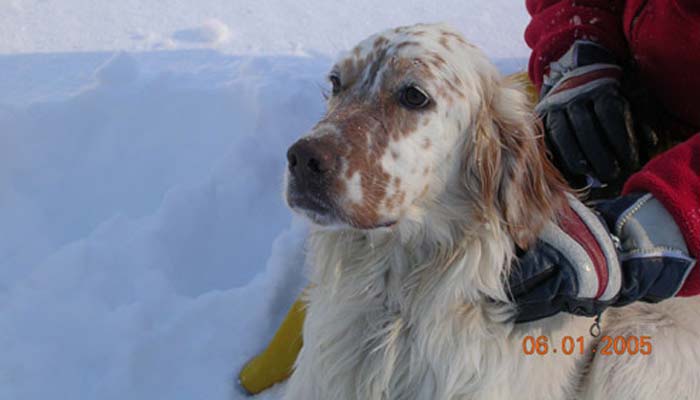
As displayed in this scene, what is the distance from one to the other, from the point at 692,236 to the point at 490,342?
636mm

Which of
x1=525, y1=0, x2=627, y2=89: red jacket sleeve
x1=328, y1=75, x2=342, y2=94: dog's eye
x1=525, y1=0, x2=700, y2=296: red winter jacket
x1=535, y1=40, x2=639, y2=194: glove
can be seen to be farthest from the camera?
x1=525, y1=0, x2=627, y2=89: red jacket sleeve

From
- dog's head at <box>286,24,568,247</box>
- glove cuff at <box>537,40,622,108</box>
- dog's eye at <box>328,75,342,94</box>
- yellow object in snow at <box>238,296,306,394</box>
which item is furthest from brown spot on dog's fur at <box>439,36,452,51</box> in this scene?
yellow object in snow at <box>238,296,306,394</box>

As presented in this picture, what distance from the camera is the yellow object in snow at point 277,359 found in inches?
111

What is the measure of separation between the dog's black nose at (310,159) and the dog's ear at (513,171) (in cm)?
49

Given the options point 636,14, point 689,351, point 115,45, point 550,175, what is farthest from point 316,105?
point 689,351

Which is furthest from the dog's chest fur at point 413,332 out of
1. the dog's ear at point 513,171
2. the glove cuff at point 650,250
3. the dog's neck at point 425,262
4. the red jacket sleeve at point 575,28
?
the red jacket sleeve at point 575,28

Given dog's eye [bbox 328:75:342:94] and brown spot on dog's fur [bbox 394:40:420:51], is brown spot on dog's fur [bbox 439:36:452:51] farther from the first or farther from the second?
dog's eye [bbox 328:75:342:94]

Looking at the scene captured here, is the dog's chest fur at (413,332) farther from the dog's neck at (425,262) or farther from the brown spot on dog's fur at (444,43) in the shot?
the brown spot on dog's fur at (444,43)

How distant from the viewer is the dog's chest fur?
1974 millimetres

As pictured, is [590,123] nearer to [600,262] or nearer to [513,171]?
[513,171]

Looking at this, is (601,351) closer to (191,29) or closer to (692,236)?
(692,236)

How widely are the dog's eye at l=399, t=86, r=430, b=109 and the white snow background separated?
145 cm

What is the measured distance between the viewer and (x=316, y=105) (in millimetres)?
4086

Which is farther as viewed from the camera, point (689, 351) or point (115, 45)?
point (115, 45)
